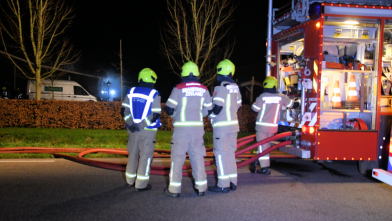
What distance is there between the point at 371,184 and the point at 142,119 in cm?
425

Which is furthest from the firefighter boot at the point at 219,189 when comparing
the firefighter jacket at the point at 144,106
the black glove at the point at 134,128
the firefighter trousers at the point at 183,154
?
the black glove at the point at 134,128

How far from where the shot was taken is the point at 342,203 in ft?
13.8

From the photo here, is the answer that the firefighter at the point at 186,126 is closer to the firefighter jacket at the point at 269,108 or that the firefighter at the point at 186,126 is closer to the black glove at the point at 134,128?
the black glove at the point at 134,128

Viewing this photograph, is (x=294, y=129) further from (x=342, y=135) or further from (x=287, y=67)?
(x=287, y=67)

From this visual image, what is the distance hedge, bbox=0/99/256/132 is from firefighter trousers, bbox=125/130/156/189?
25.5 ft

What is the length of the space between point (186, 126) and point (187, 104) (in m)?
0.33

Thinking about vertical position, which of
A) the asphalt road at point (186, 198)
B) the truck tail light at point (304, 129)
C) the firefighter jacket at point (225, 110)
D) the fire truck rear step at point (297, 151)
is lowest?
the asphalt road at point (186, 198)

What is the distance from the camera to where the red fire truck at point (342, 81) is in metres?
5.36

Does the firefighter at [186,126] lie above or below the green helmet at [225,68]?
below

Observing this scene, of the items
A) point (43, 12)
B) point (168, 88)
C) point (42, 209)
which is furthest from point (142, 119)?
point (168, 88)

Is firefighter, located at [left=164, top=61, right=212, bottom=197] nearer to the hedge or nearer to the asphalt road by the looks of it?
the asphalt road

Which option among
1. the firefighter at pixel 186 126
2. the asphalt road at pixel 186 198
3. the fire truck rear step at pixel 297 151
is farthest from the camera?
the fire truck rear step at pixel 297 151

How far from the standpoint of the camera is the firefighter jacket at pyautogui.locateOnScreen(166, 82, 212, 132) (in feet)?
14.1

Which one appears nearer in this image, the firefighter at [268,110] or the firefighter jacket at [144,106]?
the firefighter jacket at [144,106]
